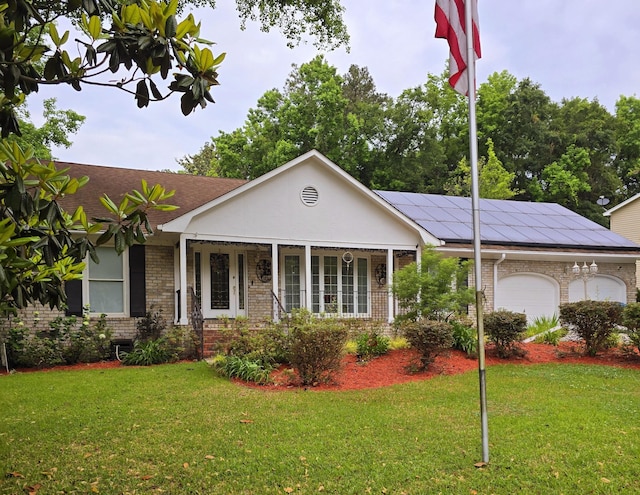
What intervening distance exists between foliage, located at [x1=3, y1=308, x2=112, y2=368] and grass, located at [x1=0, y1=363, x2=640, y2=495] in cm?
198

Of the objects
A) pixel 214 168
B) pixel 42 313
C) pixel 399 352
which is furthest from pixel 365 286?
pixel 214 168

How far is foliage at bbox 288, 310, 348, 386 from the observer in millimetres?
8086

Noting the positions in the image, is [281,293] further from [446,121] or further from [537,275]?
[446,121]

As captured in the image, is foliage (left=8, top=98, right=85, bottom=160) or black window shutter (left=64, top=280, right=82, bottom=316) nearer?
black window shutter (left=64, top=280, right=82, bottom=316)

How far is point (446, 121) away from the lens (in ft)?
112

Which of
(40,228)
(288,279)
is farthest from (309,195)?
(40,228)

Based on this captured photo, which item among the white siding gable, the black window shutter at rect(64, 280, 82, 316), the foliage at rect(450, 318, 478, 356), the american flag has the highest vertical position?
the american flag

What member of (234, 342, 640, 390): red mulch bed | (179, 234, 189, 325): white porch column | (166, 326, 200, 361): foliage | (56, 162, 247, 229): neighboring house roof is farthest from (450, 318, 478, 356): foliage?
(56, 162, 247, 229): neighboring house roof

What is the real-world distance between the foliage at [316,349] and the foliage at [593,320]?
5352 millimetres

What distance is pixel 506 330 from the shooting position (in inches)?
400

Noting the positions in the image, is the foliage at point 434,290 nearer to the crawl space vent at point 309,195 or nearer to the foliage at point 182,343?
the crawl space vent at point 309,195

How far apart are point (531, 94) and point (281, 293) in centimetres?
2594

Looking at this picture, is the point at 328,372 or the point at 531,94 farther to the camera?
the point at 531,94

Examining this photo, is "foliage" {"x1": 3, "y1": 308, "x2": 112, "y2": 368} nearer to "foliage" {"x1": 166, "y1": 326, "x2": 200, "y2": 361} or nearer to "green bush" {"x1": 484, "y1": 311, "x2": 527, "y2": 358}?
"foliage" {"x1": 166, "y1": 326, "x2": 200, "y2": 361}
